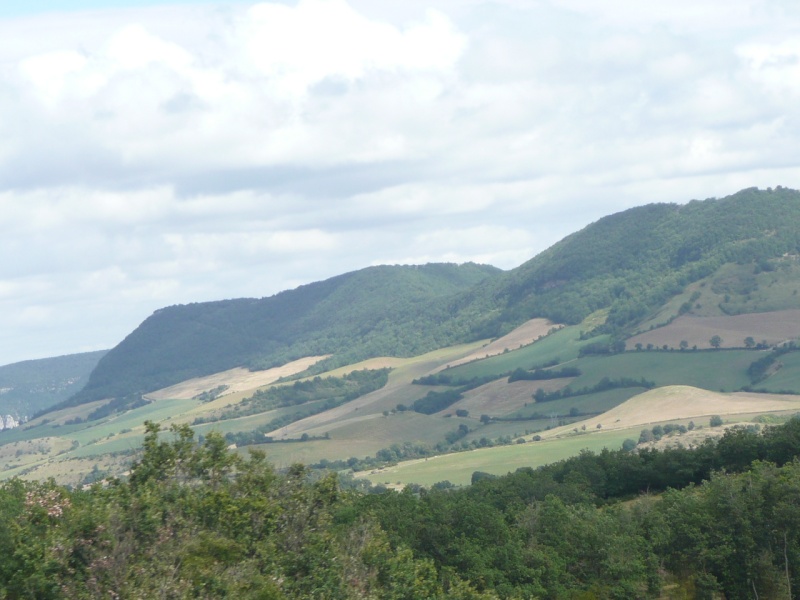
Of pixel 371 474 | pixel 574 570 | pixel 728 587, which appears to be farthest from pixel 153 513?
pixel 371 474

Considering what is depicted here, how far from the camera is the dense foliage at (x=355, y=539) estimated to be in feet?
135

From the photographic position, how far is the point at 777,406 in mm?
185875

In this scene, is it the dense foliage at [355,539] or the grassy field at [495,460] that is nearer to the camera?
the dense foliage at [355,539]

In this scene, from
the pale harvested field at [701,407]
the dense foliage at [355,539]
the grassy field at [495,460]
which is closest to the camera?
the dense foliage at [355,539]

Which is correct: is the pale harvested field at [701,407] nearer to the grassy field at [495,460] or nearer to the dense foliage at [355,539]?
the grassy field at [495,460]

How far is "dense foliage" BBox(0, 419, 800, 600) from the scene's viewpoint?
41062 millimetres

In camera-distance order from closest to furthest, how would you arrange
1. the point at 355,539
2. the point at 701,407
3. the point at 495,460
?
the point at 355,539 < the point at 495,460 < the point at 701,407

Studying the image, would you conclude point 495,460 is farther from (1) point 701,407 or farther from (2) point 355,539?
(2) point 355,539

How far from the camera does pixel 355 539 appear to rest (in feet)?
175

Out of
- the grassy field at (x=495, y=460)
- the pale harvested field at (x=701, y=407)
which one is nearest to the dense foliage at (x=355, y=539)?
the grassy field at (x=495, y=460)

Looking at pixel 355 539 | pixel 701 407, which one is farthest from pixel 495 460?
pixel 355 539

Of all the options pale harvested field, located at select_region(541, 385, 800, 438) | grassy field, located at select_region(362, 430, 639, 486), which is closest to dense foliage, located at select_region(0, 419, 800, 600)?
grassy field, located at select_region(362, 430, 639, 486)

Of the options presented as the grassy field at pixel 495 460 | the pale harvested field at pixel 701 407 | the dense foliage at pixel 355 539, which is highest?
the dense foliage at pixel 355 539

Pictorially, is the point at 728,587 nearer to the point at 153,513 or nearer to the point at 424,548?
the point at 424,548
